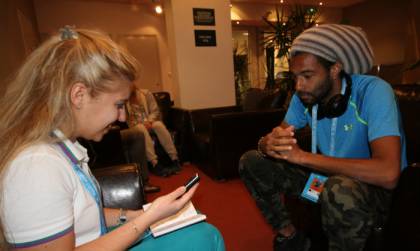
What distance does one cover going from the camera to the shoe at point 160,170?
3.06 m

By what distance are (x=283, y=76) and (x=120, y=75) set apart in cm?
351

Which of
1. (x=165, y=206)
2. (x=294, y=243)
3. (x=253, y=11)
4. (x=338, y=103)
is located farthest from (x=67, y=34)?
(x=253, y=11)

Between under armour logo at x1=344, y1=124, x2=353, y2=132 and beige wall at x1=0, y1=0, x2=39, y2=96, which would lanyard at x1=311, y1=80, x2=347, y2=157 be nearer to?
under armour logo at x1=344, y1=124, x2=353, y2=132

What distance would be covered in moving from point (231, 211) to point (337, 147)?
109 centimetres

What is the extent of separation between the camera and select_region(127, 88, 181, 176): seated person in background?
3.05 m

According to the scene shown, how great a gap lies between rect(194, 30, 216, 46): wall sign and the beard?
252 centimetres

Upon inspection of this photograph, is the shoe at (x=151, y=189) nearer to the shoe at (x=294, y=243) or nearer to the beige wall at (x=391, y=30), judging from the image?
the shoe at (x=294, y=243)

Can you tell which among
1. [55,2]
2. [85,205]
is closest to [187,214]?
[85,205]

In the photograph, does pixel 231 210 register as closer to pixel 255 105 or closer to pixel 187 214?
pixel 187 214

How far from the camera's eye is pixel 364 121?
115 cm

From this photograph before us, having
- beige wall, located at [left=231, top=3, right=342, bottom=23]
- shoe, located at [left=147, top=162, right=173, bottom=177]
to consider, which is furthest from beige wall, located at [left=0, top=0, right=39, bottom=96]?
beige wall, located at [left=231, top=3, right=342, bottom=23]

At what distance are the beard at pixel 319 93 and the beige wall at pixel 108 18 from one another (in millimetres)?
3849

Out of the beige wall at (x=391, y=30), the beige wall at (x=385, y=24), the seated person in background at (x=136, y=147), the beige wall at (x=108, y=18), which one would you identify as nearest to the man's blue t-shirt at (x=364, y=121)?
the seated person in background at (x=136, y=147)

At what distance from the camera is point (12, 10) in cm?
281
